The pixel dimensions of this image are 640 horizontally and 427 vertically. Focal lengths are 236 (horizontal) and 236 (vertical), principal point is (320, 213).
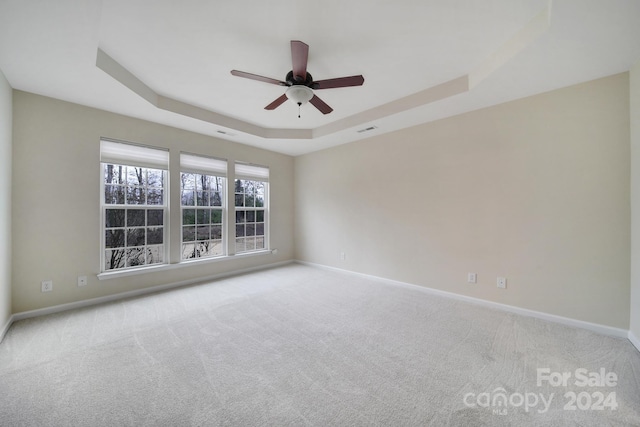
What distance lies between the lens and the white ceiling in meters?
1.78

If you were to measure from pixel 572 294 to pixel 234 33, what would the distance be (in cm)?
436

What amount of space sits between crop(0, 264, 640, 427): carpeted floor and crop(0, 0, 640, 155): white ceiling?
265 cm

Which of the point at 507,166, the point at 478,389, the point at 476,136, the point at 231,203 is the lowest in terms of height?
the point at 478,389

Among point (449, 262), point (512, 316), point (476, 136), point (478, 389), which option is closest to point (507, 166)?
point (476, 136)

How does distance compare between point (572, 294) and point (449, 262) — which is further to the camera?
point (449, 262)

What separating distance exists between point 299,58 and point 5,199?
11.1ft

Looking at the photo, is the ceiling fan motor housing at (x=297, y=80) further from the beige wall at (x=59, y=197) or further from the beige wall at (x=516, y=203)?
the beige wall at (x=59, y=197)

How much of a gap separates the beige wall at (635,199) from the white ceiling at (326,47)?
0.84ft

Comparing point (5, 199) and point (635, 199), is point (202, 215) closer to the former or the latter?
point (5, 199)

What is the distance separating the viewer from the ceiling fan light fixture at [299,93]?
91.6 inches

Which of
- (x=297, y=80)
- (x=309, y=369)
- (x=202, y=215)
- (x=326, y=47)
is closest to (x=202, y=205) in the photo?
(x=202, y=215)

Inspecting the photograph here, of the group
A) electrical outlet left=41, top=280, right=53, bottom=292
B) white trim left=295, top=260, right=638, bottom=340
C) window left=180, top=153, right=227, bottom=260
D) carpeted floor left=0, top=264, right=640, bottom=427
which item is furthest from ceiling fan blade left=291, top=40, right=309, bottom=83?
electrical outlet left=41, top=280, right=53, bottom=292

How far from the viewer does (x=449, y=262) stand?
347 centimetres

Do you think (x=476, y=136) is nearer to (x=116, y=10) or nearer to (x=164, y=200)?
(x=116, y=10)
